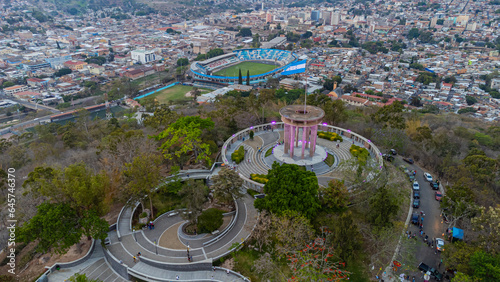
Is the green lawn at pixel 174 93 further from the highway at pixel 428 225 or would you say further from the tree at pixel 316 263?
the tree at pixel 316 263

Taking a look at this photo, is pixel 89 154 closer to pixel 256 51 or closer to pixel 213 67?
pixel 213 67

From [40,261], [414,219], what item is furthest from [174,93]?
[414,219]

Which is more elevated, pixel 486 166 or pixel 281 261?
pixel 486 166

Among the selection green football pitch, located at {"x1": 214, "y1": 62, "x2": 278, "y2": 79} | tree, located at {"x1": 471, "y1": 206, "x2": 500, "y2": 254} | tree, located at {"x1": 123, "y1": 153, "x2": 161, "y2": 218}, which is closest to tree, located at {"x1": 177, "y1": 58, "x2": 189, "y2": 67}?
green football pitch, located at {"x1": 214, "y1": 62, "x2": 278, "y2": 79}

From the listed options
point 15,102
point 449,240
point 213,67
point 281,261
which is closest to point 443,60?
point 213,67

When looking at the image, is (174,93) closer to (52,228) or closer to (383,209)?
(52,228)

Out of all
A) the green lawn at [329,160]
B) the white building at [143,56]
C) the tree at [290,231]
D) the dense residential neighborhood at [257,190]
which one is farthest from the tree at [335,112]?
the white building at [143,56]

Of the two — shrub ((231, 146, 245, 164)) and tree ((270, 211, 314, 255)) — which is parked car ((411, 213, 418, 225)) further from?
shrub ((231, 146, 245, 164))
